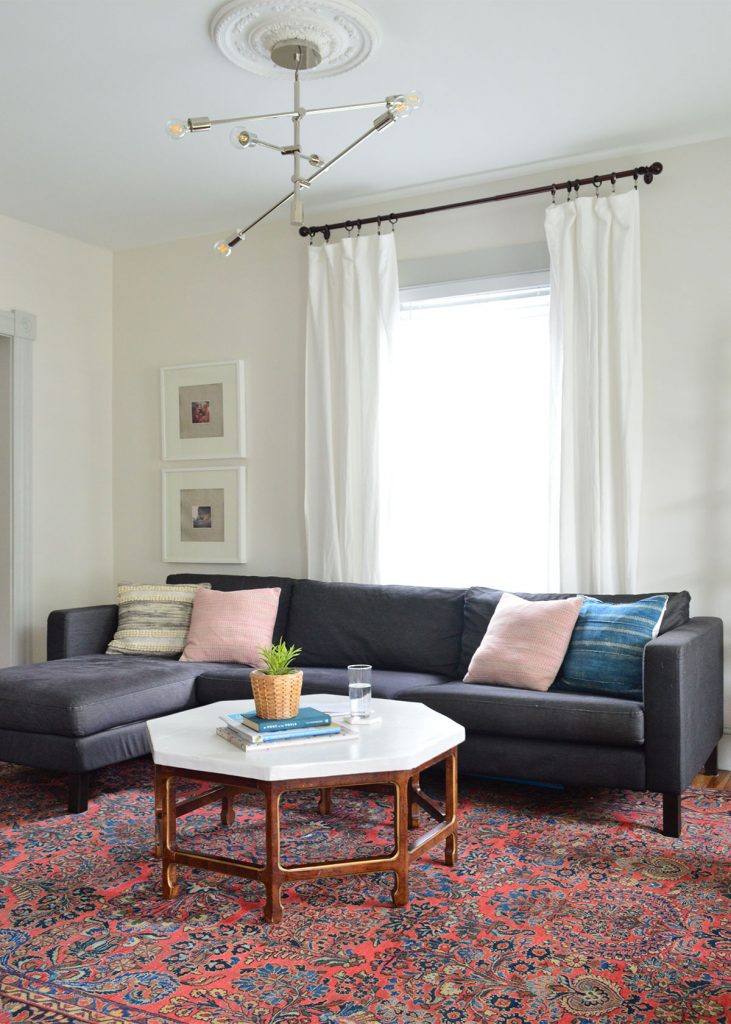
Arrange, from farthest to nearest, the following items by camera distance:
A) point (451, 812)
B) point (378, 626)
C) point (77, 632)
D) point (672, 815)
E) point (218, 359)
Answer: point (218, 359) < point (77, 632) < point (378, 626) < point (672, 815) < point (451, 812)

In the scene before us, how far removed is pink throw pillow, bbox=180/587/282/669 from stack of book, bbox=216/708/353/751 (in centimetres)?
148

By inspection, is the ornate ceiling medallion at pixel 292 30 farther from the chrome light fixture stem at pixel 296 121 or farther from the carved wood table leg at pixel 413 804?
the carved wood table leg at pixel 413 804

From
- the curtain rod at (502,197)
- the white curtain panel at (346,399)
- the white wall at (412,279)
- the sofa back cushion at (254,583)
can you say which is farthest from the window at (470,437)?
the sofa back cushion at (254,583)

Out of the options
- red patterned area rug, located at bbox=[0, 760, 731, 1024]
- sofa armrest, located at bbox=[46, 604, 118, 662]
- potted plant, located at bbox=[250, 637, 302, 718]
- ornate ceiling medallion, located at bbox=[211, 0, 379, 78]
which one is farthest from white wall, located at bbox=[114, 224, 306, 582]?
potted plant, located at bbox=[250, 637, 302, 718]

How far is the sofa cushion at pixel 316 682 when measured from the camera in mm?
3869

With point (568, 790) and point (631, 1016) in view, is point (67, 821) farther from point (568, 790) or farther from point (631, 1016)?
point (631, 1016)

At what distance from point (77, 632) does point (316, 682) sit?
1421 millimetres

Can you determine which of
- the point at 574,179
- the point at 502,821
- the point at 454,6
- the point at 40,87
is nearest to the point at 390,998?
the point at 502,821

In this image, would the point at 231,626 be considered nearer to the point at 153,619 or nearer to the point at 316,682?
the point at 153,619

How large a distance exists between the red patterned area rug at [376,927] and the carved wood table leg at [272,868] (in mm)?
50

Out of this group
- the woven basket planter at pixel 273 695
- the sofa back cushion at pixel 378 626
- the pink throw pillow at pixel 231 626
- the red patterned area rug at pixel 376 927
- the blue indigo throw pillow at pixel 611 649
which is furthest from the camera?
the pink throw pillow at pixel 231 626

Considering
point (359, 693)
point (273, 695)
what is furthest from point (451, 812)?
point (273, 695)

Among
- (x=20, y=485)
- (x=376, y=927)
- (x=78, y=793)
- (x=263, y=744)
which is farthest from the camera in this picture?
(x=20, y=485)

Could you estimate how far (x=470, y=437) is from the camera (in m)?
4.71
